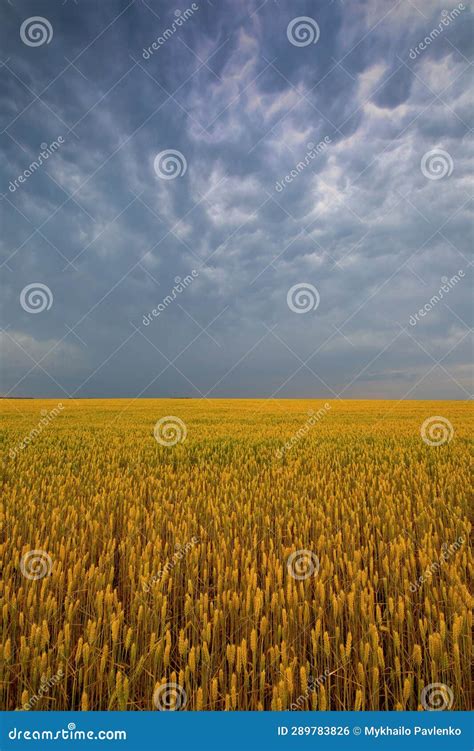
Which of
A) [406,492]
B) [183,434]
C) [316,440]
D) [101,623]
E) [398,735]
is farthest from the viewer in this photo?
[183,434]

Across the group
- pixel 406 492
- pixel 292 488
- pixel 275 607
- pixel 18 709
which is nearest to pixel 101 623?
pixel 18 709

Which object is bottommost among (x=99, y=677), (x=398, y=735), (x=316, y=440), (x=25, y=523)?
(x=398, y=735)

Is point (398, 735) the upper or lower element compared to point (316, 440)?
lower

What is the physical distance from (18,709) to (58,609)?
0.67m

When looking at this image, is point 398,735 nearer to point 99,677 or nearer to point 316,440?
point 99,677

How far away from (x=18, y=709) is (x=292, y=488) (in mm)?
3959

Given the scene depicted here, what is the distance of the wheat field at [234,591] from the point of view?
2217mm

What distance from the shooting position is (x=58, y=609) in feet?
9.20

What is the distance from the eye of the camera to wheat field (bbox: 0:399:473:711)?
7.27 ft

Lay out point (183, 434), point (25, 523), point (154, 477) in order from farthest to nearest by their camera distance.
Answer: point (183, 434), point (154, 477), point (25, 523)

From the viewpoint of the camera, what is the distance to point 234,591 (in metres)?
2.67

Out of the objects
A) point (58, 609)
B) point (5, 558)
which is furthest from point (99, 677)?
point (5, 558)

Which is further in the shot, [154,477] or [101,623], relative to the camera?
[154,477]

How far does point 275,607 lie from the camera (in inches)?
104
